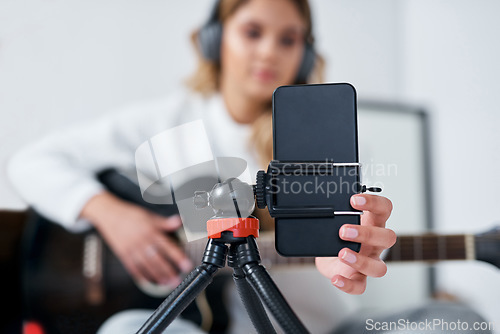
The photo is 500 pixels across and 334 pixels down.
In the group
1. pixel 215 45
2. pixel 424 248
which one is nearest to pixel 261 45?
pixel 215 45

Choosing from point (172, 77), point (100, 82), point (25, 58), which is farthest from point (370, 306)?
point (25, 58)

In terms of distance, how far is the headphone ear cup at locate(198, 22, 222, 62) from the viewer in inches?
42.6

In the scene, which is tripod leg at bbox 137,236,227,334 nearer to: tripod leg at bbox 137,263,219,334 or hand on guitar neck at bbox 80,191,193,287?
tripod leg at bbox 137,263,219,334

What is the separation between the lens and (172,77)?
1.10 meters

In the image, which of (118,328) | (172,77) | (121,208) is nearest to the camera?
(118,328)

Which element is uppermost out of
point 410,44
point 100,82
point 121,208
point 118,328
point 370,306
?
point 410,44

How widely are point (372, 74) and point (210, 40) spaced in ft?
1.62

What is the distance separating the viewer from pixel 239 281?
0.37 meters

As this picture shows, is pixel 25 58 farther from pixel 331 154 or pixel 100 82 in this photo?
pixel 331 154

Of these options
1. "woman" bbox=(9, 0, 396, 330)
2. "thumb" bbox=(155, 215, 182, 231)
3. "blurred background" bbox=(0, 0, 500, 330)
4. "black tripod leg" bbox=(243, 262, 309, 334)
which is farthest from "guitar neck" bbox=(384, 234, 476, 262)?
"black tripod leg" bbox=(243, 262, 309, 334)

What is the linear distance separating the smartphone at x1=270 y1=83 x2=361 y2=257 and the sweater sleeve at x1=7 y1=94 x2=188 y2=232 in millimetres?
767

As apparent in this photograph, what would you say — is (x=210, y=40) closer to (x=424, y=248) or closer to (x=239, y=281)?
(x=424, y=248)

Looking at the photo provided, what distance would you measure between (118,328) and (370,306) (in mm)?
710

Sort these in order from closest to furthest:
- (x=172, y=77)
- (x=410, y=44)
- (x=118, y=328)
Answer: (x=118, y=328)
(x=172, y=77)
(x=410, y=44)
